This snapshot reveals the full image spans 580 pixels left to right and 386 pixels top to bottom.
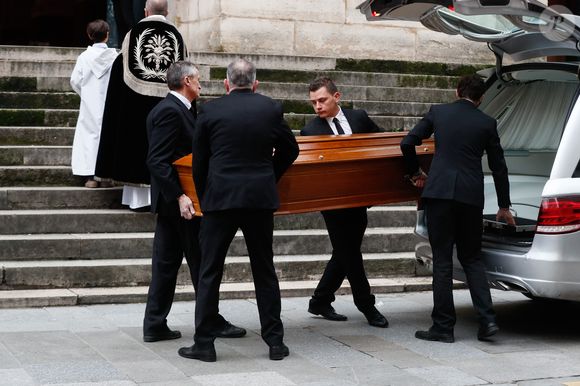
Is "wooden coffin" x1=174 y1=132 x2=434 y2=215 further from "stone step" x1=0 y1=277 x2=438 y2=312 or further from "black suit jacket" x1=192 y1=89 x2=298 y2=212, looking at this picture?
"stone step" x1=0 y1=277 x2=438 y2=312

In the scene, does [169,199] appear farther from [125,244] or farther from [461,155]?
[125,244]

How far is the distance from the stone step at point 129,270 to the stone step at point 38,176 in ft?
4.39

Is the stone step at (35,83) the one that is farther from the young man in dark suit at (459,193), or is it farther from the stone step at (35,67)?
the young man in dark suit at (459,193)

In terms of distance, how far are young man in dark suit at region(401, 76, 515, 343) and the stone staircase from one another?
1799 millimetres

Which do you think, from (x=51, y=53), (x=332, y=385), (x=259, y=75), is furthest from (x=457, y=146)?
(x=51, y=53)

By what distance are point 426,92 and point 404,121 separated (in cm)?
104

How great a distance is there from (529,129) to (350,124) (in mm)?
1763

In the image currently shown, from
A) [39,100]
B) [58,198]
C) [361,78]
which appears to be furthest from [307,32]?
[58,198]

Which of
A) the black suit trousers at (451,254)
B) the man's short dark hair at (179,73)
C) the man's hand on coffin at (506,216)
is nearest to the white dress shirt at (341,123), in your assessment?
the black suit trousers at (451,254)

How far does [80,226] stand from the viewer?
983 cm

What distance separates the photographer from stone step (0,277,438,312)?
8.73 m

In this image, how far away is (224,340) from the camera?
791cm

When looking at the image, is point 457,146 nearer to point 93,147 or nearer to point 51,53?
point 93,147

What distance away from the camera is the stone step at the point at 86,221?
378 inches
